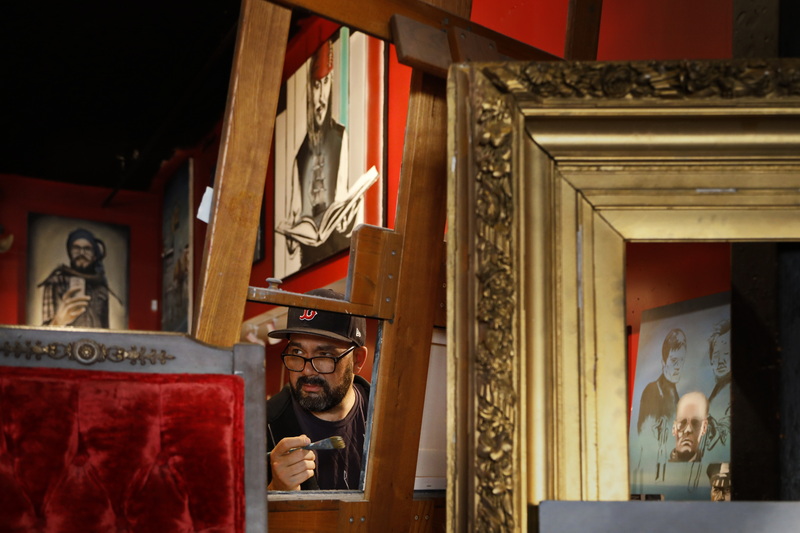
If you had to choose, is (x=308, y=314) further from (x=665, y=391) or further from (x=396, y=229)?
(x=665, y=391)

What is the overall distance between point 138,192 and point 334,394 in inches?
188

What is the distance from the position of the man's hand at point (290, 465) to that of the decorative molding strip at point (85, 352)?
1.60 ft

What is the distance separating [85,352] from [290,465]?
23.3 inches

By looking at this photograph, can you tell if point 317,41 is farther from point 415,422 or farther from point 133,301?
point 133,301

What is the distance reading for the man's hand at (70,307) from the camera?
590cm

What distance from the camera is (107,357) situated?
137 cm

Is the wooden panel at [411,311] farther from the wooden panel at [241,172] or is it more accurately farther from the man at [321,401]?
the wooden panel at [241,172]

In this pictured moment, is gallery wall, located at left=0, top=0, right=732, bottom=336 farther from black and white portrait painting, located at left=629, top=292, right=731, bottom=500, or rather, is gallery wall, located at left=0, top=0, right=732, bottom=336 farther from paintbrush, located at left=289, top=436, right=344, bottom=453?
black and white portrait painting, located at left=629, top=292, right=731, bottom=500

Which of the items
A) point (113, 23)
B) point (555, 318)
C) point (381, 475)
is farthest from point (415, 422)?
point (113, 23)

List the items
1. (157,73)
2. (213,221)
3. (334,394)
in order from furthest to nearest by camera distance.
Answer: (157,73) < (334,394) < (213,221)

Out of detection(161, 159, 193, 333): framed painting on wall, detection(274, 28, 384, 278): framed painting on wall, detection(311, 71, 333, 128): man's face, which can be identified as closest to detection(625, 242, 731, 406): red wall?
detection(274, 28, 384, 278): framed painting on wall

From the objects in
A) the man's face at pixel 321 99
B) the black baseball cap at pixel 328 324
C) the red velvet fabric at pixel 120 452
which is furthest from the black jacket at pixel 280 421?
the man's face at pixel 321 99

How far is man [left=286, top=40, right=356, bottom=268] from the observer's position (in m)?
3.30

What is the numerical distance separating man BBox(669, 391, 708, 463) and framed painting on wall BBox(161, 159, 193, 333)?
3970 mm
